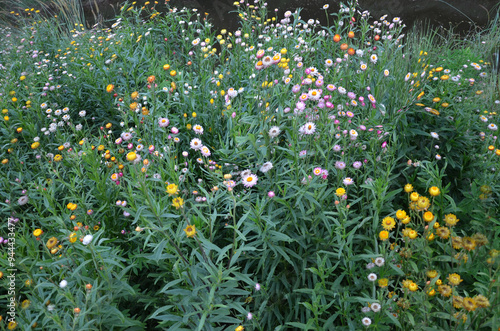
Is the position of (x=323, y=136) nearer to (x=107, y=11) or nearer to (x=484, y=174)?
(x=484, y=174)

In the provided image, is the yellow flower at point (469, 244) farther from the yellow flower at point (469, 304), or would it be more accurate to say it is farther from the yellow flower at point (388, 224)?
the yellow flower at point (388, 224)

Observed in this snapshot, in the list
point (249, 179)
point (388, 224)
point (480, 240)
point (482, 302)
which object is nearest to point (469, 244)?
point (480, 240)

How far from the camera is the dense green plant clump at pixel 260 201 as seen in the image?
1.61 metres

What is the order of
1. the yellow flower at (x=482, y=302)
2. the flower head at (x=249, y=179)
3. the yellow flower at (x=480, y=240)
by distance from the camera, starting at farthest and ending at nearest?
the flower head at (x=249, y=179), the yellow flower at (x=480, y=240), the yellow flower at (x=482, y=302)

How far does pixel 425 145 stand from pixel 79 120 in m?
3.29

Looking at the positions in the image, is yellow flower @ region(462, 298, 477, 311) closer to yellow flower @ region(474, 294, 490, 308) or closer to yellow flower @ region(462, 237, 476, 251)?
yellow flower @ region(474, 294, 490, 308)

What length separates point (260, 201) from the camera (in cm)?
207

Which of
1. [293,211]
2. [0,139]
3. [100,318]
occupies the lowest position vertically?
[100,318]

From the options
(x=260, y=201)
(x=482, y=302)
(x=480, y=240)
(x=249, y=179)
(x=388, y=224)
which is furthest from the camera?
(x=260, y=201)

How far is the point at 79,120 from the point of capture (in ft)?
11.7

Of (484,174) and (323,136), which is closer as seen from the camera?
(323,136)

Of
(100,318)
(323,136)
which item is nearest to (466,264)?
(323,136)

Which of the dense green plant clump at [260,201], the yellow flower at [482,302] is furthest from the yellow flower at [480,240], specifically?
the yellow flower at [482,302]

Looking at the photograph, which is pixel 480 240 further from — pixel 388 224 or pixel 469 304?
pixel 388 224
